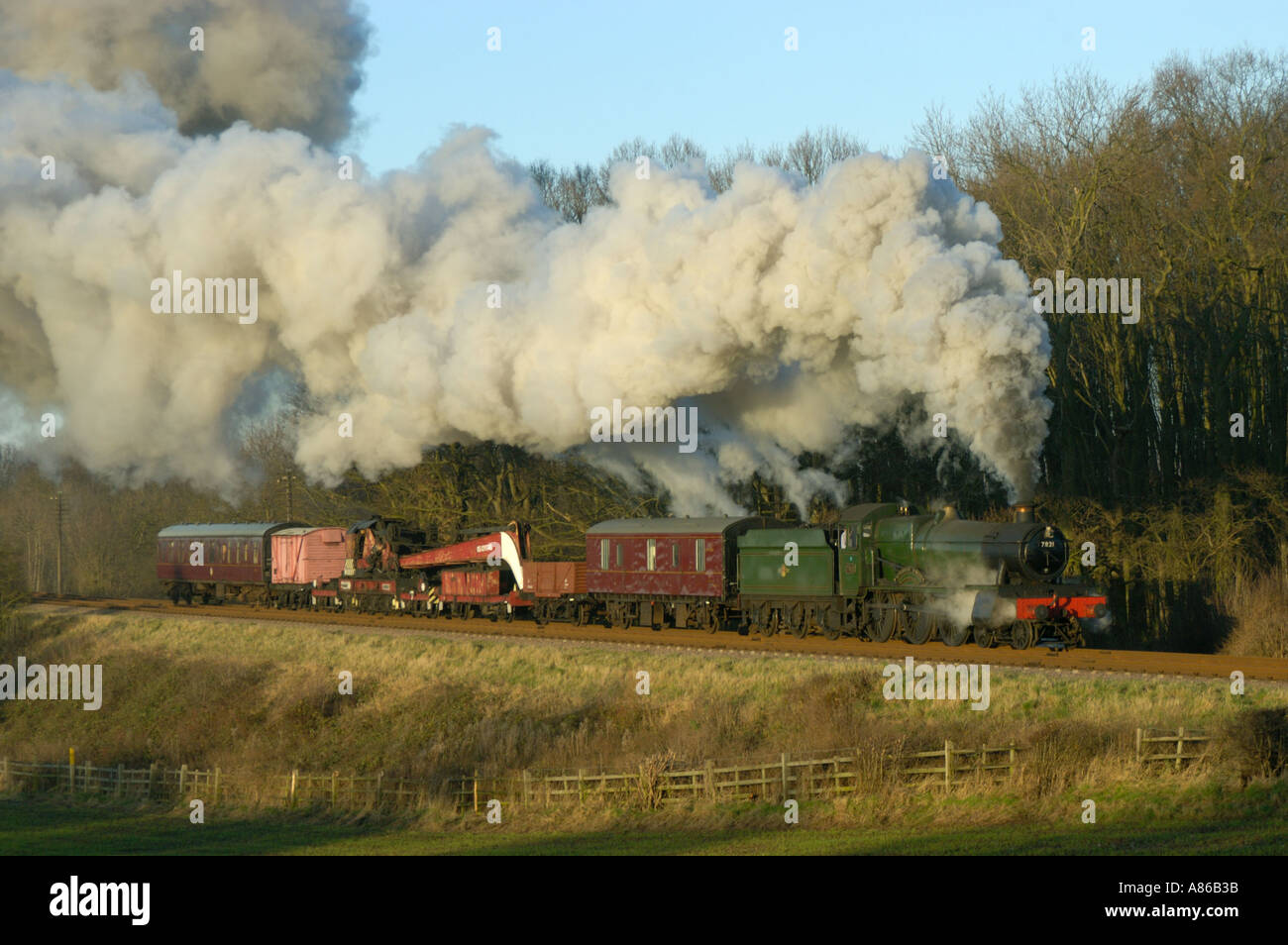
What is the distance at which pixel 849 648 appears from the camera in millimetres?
27703

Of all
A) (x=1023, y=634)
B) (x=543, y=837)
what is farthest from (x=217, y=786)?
(x=1023, y=634)

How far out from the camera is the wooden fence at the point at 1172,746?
1798cm

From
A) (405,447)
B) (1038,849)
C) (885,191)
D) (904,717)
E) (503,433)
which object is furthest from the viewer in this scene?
(405,447)

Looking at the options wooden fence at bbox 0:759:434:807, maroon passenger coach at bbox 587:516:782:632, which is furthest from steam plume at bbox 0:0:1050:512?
wooden fence at bbox 0:759:434:807

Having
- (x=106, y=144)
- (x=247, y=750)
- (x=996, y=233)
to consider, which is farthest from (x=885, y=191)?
(x=106, y=144)

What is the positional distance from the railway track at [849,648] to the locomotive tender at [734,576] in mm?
524

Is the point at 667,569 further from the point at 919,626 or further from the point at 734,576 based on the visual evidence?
the point at 919,626

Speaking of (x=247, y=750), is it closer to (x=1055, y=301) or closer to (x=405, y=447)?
(x=405, y=447)

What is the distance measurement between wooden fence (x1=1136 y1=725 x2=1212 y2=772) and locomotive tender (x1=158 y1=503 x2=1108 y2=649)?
6594 mm

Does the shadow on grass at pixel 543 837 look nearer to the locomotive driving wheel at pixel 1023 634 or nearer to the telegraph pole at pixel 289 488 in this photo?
the locomotive driving wheel at pixel 1023 634

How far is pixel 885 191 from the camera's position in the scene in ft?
81.1

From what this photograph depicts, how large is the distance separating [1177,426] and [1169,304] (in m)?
3.42

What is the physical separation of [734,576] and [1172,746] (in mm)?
14919

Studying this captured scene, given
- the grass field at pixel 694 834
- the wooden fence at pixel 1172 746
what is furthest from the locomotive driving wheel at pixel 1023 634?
the grass field at pixel 694 834
